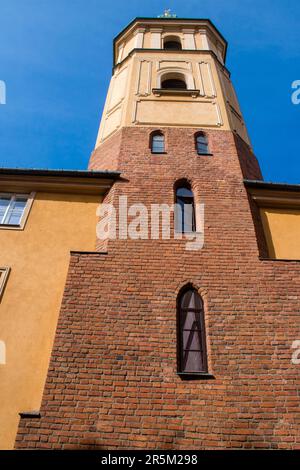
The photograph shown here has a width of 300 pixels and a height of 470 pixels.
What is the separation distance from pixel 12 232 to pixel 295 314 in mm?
6467

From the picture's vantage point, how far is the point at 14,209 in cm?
1044

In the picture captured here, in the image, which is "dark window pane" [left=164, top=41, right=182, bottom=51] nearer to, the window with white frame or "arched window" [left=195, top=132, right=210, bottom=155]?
"arched window" [left=195, top=132, right=210, bottom=155]

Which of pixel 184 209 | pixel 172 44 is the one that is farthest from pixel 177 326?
pixel 172 44

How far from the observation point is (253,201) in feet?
34.8

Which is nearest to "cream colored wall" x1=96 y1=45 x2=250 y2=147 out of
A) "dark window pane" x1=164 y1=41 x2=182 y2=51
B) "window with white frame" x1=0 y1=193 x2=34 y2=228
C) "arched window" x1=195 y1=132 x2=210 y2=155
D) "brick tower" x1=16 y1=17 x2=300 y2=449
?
"arched window" x1=195 y1=132 x2=210 y2=155

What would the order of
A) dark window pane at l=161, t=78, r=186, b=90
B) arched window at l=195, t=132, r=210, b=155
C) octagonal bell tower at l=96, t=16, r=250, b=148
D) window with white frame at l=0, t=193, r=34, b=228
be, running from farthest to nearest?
dark window pane at l=161, t=78, r=186, b=90
octagonal bell tower at l=96, t=16, r=250, b=148
arched window at l=195, t=132, r=210, b=155
window with white frame at l=0, t=193, r=34, b=228

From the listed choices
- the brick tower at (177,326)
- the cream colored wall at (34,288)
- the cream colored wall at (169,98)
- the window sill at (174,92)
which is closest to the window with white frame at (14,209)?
the cream colored wall at (34,288)

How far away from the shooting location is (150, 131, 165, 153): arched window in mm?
11938

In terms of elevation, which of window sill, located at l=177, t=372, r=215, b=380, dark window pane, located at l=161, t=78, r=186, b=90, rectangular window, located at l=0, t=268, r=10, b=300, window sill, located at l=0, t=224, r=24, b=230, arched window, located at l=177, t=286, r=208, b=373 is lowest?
window sill, located at l=177, t=372, r=215, b=380

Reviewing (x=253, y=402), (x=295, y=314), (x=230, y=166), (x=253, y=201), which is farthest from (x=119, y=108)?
(x=253, y=402)

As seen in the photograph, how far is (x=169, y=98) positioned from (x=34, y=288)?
8862 millimetres

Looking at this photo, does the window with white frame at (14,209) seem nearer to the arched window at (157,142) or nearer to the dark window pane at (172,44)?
the arched window at (157,142)

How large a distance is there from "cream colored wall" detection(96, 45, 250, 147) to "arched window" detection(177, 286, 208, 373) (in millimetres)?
6817
